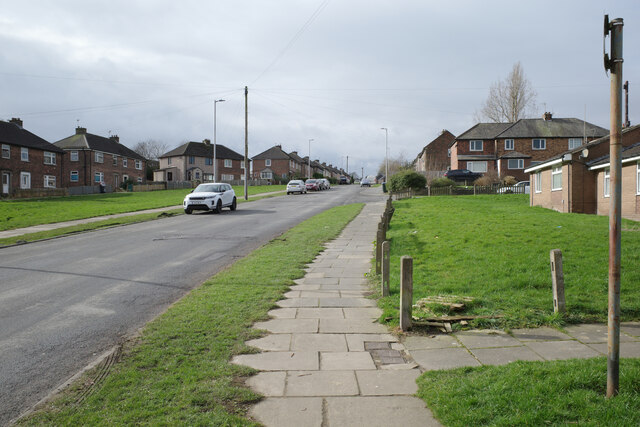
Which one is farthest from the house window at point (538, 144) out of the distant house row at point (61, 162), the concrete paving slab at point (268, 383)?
the concrete paving slab at point (268, 383)

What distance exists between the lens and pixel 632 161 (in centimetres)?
1969

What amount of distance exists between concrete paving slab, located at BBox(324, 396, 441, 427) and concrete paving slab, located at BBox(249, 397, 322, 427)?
110 mm

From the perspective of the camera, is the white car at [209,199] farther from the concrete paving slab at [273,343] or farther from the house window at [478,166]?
the house window at [478,166]

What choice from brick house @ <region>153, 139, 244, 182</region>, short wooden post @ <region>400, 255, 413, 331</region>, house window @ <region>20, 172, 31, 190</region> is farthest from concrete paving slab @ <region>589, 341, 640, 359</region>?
brick house @ <region>153, 139, 244, 182</region>

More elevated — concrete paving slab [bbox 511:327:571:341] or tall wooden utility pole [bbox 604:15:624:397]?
tall wooden utility pole [bbox 604:15:624:397]

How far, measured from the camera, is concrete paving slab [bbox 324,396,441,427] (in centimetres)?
350

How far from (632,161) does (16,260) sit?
22.6 metres

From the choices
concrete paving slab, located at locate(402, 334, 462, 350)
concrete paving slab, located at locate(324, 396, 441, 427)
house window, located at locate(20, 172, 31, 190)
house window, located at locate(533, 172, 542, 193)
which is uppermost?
house window, located at locate(20, 172, 31, 190)

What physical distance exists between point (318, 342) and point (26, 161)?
53.7 m

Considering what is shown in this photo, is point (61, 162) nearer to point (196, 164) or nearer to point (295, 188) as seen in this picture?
point (196, 164)

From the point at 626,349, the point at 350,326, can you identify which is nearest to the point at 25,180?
the point at 350,326

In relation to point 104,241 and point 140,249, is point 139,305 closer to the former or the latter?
point 140,249

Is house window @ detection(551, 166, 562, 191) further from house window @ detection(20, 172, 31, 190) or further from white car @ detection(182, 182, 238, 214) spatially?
house window @ detection(20, 172, 31, 190)

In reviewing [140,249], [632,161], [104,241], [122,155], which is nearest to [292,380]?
[140,249]
